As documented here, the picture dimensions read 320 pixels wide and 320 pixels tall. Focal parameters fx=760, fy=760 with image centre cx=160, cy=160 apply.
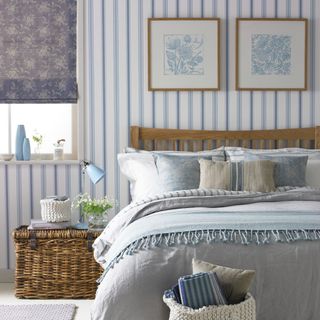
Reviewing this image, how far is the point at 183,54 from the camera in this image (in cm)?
555

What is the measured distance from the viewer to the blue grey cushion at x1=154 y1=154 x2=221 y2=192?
482cm

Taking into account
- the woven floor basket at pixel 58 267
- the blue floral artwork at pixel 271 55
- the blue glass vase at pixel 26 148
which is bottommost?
the woven floor basket at pixel 58 267

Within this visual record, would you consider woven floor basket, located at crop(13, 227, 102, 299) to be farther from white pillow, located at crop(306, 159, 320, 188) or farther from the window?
white pillow, located at crop(306, 159, 320, 188)

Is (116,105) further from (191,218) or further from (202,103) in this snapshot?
(191,218)

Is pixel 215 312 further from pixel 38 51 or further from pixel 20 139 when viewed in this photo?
pixel 38 51

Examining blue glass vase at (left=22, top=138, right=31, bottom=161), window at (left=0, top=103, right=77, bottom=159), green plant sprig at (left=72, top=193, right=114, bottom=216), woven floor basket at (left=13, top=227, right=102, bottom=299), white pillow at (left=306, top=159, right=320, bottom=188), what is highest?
window at (left=0, top=103, right=77, bottom=159)

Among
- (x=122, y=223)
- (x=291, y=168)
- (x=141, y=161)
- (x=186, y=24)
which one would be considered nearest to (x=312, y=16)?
(x=186, y=24)

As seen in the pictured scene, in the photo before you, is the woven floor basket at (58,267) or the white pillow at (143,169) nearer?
the white pillow at (143,169)

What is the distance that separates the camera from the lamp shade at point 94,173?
513 centimetres

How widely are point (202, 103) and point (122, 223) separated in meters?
1.66

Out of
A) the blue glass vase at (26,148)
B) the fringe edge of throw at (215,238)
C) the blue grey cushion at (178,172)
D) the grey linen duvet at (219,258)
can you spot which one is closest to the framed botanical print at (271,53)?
the blue grey cushion at (178,172)

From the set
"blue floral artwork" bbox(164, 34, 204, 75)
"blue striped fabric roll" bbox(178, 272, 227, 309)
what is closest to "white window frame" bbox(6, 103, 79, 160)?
"blue floral artwork" bbox(164, 34, 204, 75)

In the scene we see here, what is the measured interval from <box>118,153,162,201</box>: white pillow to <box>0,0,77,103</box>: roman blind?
0.67 metres

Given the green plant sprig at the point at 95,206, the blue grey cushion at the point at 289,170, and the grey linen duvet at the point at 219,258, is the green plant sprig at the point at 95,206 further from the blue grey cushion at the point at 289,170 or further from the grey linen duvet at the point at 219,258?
the grey linen duvet at the point at 219,258
